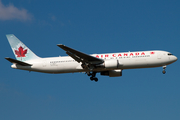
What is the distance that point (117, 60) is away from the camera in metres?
38.5

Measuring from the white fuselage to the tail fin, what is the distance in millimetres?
2085

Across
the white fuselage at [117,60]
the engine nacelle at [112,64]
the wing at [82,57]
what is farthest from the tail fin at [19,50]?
the engine nacelle at [112,64]

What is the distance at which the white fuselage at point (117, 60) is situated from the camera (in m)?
38.9

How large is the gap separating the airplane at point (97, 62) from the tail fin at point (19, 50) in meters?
1.01

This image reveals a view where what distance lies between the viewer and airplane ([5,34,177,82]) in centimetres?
3856

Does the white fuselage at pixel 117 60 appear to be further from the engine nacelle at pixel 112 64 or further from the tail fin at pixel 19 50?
the tail fin at pixel 19 50

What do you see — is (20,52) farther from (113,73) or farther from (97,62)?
(113,73)

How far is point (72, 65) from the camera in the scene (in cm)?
3984

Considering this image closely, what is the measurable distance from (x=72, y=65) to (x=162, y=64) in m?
13.0

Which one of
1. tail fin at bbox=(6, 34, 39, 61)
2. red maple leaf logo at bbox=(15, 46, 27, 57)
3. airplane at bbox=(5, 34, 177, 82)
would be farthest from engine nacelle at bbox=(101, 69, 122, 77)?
red maple leaf logo at bbox=(15, 46, 27, 57)

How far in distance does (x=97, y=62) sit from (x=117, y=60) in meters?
2.83

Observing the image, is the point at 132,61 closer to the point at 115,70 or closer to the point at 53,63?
the point at 115,70

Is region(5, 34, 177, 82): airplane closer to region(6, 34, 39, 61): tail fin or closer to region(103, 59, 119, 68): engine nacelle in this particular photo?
region(103, 59, 119, 68): engine nacelle

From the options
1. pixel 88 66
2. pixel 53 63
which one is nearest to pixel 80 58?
pixel 88 66
